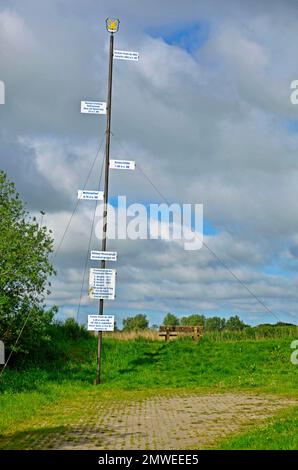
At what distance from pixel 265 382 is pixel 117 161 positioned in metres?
11.5

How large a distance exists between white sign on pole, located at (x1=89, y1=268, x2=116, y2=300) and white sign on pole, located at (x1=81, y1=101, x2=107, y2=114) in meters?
6.85

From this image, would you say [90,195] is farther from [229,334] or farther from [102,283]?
[229,334]

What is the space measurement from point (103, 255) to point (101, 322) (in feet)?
9.45

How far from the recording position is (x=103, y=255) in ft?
81.8

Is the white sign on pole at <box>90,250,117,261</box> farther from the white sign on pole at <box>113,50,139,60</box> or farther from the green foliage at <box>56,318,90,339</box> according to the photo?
the green foliage at <box>56,318,90,339</box>

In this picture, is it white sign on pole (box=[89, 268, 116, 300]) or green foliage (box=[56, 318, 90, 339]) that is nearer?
white sign on pole (box=[89, 268, 116, 300])

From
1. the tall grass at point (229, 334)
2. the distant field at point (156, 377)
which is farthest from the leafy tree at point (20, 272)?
the tall grass at point (229, 334)

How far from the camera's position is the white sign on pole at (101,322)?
24.9m

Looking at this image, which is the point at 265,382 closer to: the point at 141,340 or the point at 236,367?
the point at 236,367

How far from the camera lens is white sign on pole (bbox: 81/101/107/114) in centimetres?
2497

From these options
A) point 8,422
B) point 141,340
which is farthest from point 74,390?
point 141,340

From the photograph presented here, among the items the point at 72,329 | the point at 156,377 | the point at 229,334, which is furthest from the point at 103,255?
the point at 229,334

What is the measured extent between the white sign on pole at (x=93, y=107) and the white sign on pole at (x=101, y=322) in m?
8.82

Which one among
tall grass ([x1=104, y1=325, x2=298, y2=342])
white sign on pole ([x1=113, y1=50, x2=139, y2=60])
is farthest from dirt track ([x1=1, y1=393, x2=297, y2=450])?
tall grass ([x1=104, y1=325, x2=298, y2=342])
